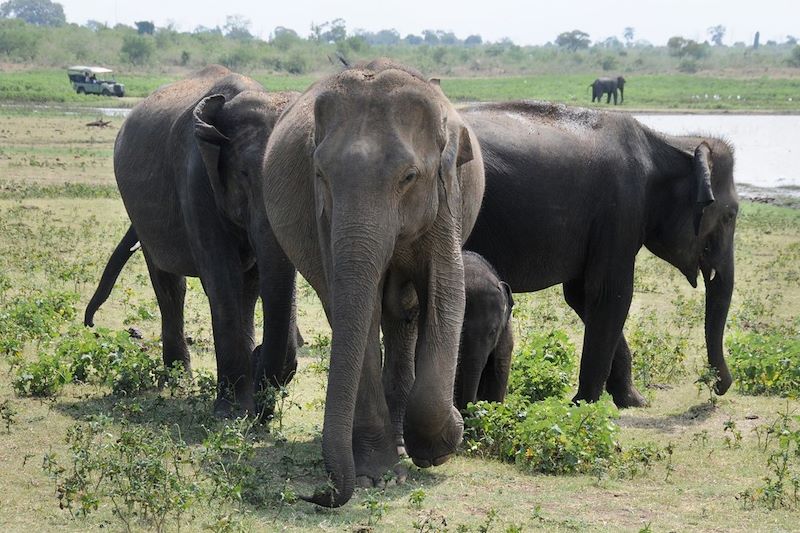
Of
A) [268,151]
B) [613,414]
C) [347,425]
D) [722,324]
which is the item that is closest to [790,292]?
[722,324]

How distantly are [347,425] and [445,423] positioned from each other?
87 cm

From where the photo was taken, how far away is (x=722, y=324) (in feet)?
29.8

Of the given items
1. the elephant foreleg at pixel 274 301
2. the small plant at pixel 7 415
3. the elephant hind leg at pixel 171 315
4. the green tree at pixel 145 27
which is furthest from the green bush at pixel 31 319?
the green tree at pixel 145 27

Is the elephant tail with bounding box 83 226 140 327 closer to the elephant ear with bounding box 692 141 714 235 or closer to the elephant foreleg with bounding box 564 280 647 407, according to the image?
the elephant foreleg with bounding box 564 280 647 407

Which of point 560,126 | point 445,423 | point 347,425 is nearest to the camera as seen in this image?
point 347,425

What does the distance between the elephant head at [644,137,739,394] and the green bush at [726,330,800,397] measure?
0.38 m

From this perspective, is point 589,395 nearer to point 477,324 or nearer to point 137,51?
point 477,324

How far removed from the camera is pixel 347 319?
17.3 ft

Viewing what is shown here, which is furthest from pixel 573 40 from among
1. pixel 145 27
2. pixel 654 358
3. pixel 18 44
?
pixel 654 358

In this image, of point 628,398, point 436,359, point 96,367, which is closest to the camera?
point 436,359

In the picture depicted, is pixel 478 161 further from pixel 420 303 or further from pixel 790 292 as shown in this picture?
pixel 790 292

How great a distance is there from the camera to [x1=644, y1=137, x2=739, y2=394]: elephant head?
8883 millimetres

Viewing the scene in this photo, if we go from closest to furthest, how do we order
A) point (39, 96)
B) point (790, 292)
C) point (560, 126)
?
point (560, 126)
point (790, 292)
point (39, 96)

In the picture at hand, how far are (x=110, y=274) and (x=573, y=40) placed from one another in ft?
431
